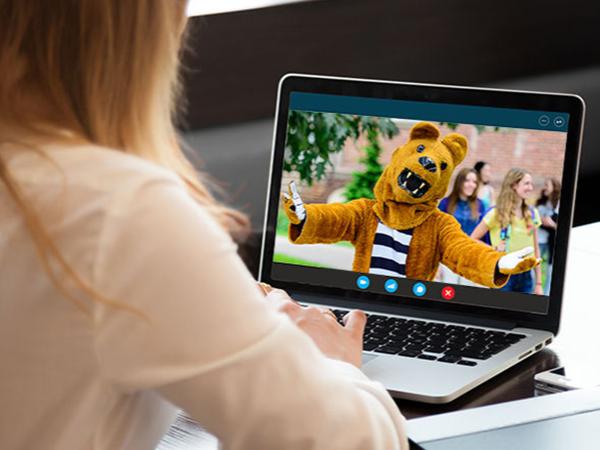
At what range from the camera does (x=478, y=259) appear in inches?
53.2

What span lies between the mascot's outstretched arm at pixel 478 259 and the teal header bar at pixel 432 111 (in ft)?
0.49

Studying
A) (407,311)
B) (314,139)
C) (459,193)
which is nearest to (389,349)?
(407,311)

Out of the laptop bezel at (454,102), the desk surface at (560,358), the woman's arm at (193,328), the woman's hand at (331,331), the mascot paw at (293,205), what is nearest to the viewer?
the woman's arm at (193,328)

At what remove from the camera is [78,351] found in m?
0.72

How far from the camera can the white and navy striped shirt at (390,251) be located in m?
1.38

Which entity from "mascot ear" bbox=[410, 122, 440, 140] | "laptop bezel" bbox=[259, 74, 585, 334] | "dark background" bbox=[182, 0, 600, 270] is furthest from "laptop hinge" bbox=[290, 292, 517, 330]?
"dark background" bbox=[182, 0, 600, 270]

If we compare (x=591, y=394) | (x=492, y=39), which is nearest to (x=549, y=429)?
(x=591, y=394)

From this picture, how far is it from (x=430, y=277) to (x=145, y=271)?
2.49 feet

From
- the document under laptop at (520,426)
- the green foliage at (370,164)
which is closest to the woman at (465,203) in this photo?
the green foliage at (370,164)

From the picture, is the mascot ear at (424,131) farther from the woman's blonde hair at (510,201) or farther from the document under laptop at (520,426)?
the document under laptop at (520,426)

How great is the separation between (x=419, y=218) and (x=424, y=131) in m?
0.13

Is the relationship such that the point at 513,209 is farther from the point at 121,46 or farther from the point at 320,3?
the point at 320,3

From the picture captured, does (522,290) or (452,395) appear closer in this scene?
(452,395)

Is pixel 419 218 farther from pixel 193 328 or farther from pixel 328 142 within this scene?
pixel 193 328
